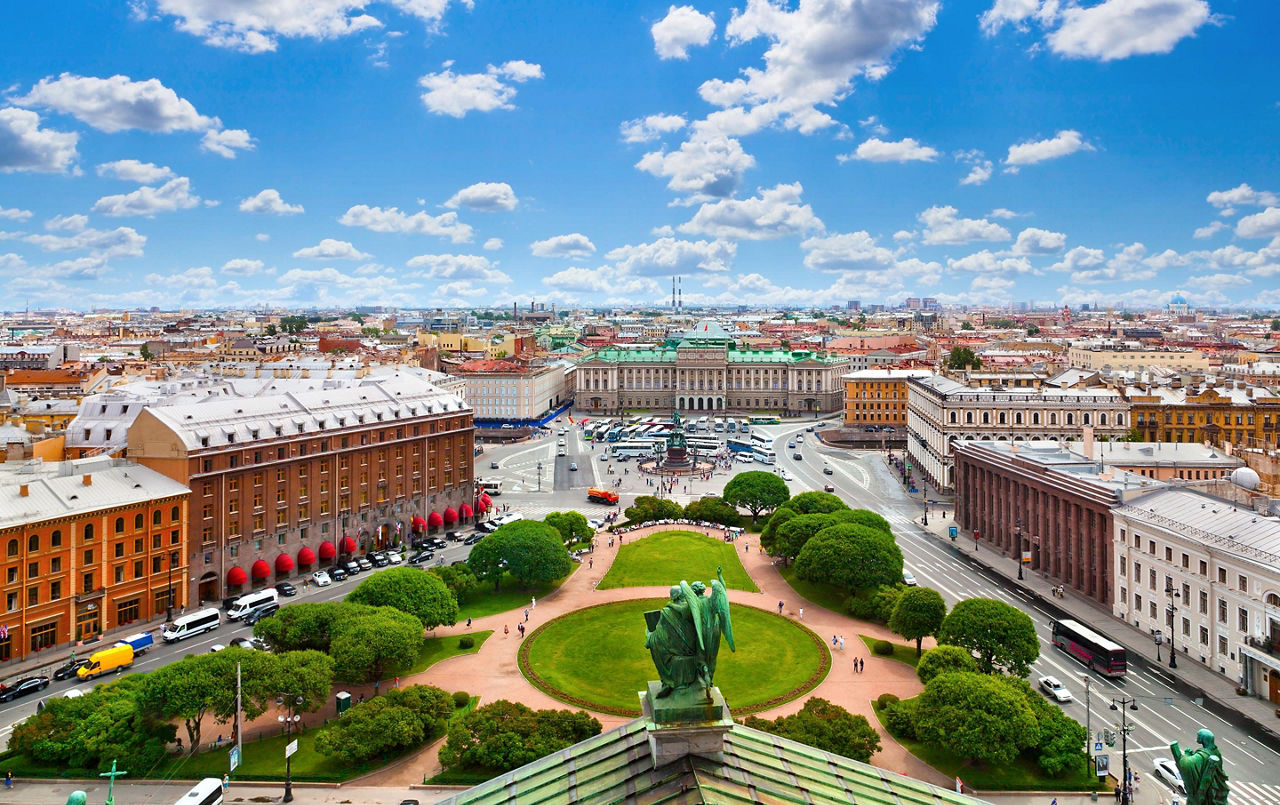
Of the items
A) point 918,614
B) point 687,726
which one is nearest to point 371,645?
point 918,614

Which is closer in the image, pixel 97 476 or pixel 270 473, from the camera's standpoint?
pixel 97 476

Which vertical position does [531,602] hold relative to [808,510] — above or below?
below

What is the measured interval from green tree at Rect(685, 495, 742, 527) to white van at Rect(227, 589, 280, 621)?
145 ft

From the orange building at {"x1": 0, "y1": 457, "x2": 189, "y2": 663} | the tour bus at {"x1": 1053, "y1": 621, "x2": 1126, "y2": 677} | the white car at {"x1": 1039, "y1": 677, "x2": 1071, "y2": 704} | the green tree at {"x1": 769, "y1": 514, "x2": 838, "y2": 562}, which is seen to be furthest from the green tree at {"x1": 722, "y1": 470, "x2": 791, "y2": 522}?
the orange building at {"x1": 0, "y1": 457, "x2": 189, "y2": 663}

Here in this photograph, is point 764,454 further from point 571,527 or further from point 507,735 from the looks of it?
point 507,735

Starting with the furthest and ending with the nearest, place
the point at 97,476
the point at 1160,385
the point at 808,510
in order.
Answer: the point at 1160,385, the point at 808,510, the point at 97,476

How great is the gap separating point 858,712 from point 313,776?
3098 cm

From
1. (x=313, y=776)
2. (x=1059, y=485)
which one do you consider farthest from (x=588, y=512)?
(x=313, y=776)

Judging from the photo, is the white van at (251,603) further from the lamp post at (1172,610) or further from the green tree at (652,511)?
the lamp post at (1172,610)

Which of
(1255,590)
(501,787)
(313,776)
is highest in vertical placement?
(501,787)

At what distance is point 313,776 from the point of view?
1829 inches

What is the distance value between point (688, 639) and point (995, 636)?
44509 mm

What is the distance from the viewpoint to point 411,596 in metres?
62.9

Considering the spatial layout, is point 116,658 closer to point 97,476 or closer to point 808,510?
point 97,476
